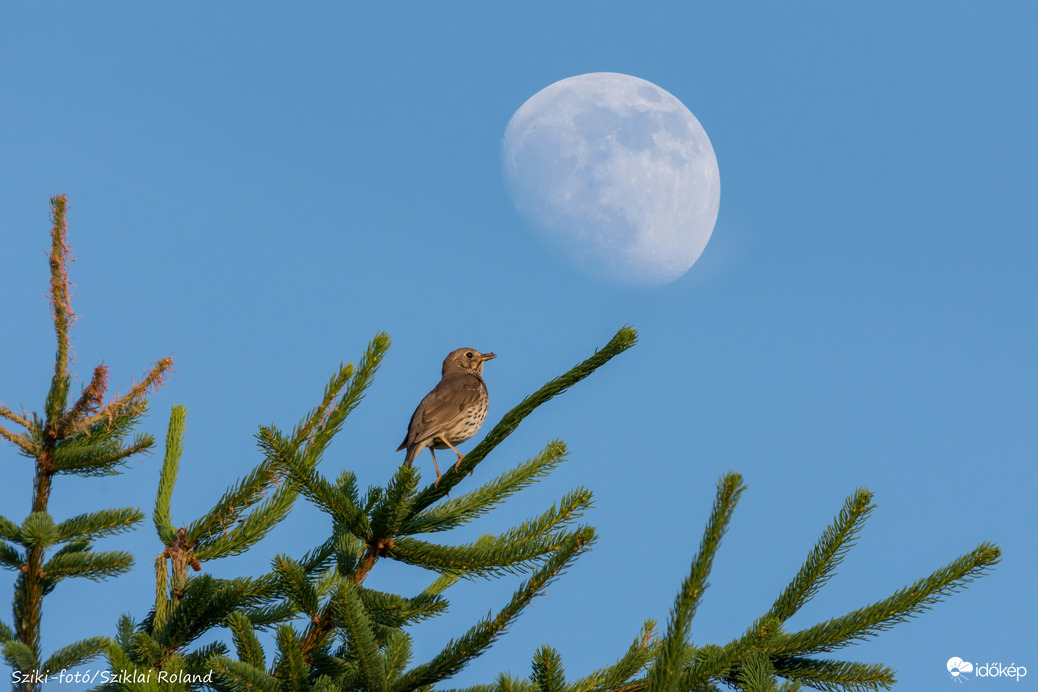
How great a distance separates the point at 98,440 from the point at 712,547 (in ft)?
13.1

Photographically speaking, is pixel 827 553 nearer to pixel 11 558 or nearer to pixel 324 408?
pixel 324 408

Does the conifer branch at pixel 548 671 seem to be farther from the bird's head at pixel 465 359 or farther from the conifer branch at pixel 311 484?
the bird's head at pixel 465 359

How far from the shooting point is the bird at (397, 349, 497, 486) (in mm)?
6844

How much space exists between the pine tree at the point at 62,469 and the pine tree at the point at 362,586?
14mm

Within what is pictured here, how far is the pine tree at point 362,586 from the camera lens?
11.8 feet

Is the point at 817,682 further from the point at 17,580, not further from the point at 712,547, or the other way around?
the point at 17,580

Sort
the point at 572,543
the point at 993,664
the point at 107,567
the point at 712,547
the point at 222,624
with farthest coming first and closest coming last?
the point at 107,567 < the point at 993,664 < the point at 222,624 < the point at 572,543 < the point at 712,547

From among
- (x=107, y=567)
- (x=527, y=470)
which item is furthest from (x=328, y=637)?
(x=107, y=567)

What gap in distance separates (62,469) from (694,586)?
13.5ft

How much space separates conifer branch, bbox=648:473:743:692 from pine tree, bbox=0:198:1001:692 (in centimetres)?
3

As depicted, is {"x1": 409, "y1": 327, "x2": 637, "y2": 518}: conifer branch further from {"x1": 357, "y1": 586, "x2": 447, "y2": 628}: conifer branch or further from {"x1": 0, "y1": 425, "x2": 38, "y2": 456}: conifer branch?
{"x1": 0, "y1": 425, "x2": 38, "y2": 456}: conifer branch

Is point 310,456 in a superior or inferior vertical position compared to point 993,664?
superior

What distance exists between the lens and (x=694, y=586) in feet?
8.95

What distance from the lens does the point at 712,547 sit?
2705mm
